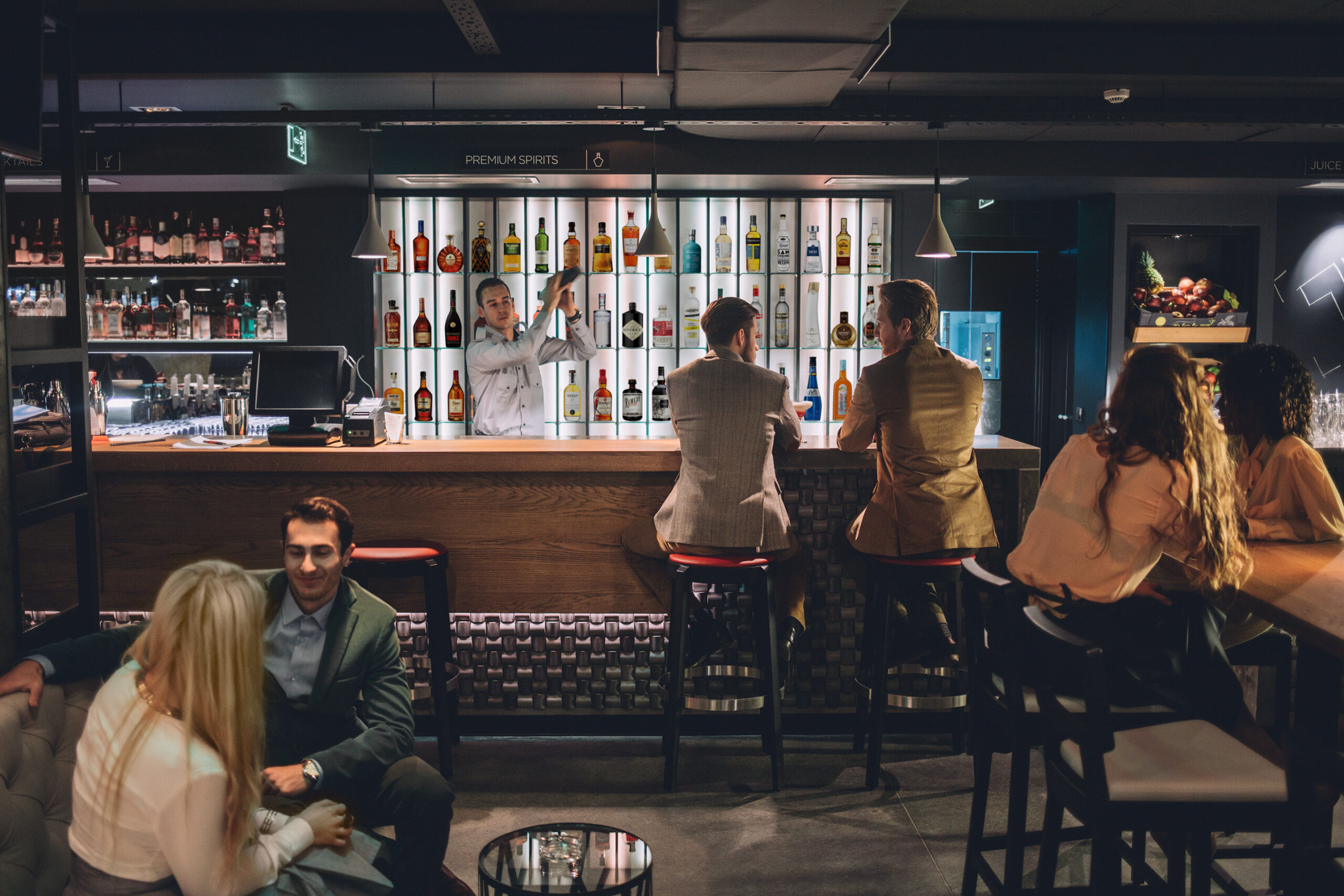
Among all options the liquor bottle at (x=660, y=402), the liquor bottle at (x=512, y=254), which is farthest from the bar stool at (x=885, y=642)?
the liquor bottle at (x=512, y=254)

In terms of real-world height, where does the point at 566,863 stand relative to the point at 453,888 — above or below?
above

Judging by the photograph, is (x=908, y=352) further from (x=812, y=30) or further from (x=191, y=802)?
(x=191, y=802)

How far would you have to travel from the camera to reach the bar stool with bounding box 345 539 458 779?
298 centimetres

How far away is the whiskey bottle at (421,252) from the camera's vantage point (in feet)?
17.9

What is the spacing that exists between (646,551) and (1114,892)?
1.84 meters

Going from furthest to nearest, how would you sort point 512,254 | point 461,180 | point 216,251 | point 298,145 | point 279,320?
point 279,320
point 216,251
point 512,254
point 461,180
point 298,145

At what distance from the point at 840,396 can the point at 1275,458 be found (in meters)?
3.15

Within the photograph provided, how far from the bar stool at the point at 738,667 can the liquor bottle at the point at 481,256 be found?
309cm

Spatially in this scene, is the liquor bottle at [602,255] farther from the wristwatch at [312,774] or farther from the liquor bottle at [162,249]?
the wristwatch at [312,774]

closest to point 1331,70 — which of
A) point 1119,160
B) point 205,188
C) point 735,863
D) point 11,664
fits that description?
point 1119,160

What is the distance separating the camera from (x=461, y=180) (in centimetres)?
514

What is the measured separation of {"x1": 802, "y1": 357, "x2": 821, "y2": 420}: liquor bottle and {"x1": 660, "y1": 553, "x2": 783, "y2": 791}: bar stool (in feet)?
8.41

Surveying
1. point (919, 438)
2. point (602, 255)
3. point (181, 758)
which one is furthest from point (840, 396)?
point (181, 758)

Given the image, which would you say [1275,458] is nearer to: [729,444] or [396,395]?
[729,444]
